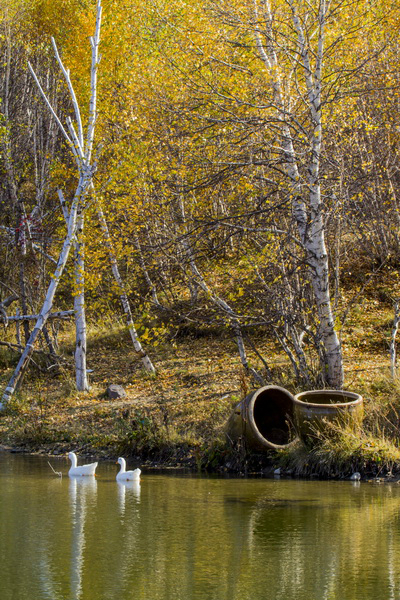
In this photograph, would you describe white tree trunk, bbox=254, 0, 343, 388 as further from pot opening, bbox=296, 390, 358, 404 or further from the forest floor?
the forest floor

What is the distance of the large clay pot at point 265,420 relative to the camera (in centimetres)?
1226

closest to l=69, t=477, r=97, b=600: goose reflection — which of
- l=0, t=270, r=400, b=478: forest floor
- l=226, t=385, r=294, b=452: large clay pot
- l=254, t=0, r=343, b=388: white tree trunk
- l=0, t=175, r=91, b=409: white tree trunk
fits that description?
l=0, t=270, r=400, b=478: forest floor

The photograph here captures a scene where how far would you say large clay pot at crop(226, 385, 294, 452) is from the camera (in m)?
12.3

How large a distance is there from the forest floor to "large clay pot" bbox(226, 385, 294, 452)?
28 cm

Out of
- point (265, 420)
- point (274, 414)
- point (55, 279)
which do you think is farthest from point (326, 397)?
point (55, 279)

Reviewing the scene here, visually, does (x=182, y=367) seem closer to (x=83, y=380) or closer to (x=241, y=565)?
(x=83, y=380)

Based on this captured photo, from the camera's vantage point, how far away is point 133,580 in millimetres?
6594

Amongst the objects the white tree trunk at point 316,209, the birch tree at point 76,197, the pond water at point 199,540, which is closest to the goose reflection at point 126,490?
the pond water at point 199,540

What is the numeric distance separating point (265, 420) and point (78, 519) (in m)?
5.54

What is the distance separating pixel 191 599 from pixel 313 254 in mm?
8059

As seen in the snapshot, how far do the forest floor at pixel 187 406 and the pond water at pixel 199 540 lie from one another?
2.54 ft

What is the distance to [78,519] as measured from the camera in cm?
895

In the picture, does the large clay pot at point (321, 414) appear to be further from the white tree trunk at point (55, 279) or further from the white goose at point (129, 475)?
the white tree trunk at point (55, 279)

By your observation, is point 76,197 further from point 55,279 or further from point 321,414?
point 321,414
